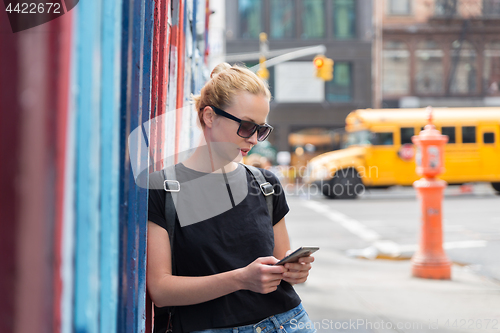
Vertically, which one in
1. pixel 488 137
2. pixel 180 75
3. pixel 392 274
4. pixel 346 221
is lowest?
pixel 346 221

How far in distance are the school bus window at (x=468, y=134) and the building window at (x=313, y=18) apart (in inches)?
526

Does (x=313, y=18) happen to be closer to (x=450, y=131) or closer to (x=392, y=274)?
(x=450, y=131)

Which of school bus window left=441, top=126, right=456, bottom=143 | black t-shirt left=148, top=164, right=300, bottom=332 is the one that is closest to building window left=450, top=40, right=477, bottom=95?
school bus window left=441, top=126, right=456, bottom=143

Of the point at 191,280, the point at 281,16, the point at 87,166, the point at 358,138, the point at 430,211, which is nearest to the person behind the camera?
the point at 87,166

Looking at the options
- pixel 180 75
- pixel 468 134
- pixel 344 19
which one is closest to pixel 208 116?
pixel 180 75

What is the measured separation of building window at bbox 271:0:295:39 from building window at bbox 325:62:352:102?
3394 mm

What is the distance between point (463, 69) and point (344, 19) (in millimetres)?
6997

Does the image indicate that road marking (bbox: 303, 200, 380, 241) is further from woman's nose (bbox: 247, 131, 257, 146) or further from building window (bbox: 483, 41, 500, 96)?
building window (bbox: 483, 41, 500, 96)

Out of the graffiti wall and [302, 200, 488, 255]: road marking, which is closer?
the graffiti wall

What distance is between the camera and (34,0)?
3.44ft

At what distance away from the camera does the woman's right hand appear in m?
1.48

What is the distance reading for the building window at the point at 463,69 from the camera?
28.8m

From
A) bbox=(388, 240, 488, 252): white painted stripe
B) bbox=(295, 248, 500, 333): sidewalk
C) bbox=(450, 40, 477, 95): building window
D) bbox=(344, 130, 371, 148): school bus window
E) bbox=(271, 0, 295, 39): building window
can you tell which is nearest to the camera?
bbox=(295, 248, 500, 333): sidewalk

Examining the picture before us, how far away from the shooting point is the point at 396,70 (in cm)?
2873
